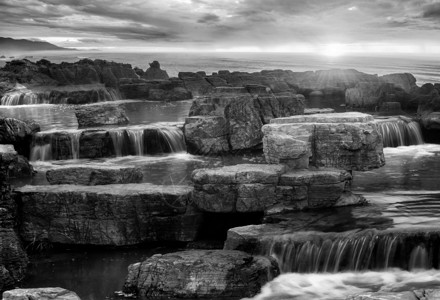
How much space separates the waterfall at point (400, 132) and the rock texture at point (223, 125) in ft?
26.7

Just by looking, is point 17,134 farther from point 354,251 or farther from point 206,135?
point 354,251

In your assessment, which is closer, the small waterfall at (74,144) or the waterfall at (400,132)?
the small waterfall at (74,144)

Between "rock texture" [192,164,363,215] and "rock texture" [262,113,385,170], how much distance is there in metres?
1.26

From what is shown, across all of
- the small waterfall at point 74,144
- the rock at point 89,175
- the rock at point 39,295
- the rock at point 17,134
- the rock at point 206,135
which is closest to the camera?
the rock at point 39,295

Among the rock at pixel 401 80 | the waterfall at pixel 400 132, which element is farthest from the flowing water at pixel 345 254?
the rock at pixel 401 80

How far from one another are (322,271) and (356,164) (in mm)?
5677

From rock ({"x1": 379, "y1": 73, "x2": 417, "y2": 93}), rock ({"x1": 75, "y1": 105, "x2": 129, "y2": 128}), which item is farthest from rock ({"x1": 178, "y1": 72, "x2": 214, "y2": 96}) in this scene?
rock ({"x1": 75, "y1": 105, "x2": 129, "y2": 128})

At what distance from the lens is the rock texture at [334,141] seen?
63.1 ft

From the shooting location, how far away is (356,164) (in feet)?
64.5

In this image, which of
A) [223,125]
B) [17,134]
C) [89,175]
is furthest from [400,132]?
[17,134]

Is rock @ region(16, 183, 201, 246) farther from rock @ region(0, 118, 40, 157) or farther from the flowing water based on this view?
rock @ region(0, 118, 40, 157)

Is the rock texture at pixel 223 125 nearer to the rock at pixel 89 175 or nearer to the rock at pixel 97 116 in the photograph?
the rock at pixel 97 116

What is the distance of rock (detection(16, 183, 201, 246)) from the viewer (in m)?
17.6

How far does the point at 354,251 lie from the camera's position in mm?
15406
